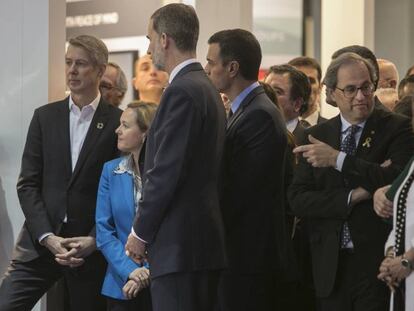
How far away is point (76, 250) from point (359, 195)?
66.5 inches

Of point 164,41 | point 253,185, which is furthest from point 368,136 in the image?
point 164,41

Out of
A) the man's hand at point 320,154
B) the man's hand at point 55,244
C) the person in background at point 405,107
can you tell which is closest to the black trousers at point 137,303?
the man's hand at point 55,244

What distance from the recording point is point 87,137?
18.1 feet

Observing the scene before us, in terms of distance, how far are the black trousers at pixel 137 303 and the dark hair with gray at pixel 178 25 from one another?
1419mm

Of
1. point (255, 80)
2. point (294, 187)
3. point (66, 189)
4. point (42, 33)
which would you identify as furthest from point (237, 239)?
point (42, 33)

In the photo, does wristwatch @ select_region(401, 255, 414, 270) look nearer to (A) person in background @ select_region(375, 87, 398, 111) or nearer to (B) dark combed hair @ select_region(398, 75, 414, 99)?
(B) dark combed hair @ select_region(398, 75, 414, 99)

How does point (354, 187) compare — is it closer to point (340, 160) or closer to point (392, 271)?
point (340, 160)

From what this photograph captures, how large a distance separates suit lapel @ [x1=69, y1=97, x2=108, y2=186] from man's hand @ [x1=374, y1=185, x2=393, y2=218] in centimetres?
183

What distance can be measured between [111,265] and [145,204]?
107cm

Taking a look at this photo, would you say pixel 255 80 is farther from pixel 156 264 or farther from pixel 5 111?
pixel 5 111

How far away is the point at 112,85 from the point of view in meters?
6.60

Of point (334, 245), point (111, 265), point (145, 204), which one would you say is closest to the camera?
point (145, 204)

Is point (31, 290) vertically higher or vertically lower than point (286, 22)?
lower

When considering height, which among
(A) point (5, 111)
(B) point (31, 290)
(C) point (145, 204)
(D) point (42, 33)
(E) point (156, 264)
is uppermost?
(D) point (42, 33)
